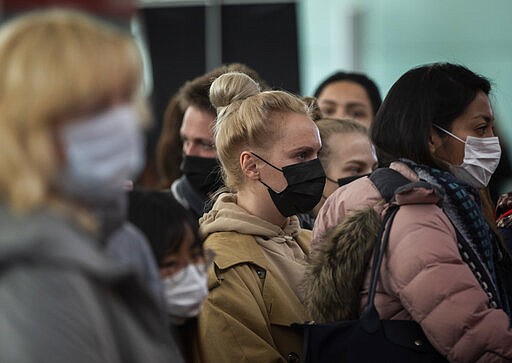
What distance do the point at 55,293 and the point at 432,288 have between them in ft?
5.54

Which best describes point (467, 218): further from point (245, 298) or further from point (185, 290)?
point (185, 290)

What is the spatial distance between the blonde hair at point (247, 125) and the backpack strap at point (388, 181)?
1.77 ft

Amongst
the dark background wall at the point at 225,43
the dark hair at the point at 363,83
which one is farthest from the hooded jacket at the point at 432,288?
the dark background wall at the point at 225,43

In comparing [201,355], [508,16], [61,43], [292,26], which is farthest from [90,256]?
[508,16]

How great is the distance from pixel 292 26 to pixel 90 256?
6768 mm

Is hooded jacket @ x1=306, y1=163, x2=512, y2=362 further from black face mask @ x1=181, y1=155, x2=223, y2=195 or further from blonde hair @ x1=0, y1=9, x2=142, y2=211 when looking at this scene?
black face mask @ x1=181, y1=155, x2=223, y2=195

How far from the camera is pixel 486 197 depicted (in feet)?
15.9

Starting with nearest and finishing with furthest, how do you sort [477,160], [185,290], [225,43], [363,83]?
[185,290] < [477,160] < [363,83] < [225,43]

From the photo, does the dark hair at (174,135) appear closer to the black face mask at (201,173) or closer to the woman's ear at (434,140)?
the black face mask at (201,173)

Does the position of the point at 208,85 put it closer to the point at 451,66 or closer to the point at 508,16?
the point at 451,66

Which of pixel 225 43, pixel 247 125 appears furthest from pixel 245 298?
pixel 225 43

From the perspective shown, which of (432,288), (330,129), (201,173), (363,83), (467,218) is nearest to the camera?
(432,288)

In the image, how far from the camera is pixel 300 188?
446cm

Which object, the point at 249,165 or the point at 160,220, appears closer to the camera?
the point at 160,220
